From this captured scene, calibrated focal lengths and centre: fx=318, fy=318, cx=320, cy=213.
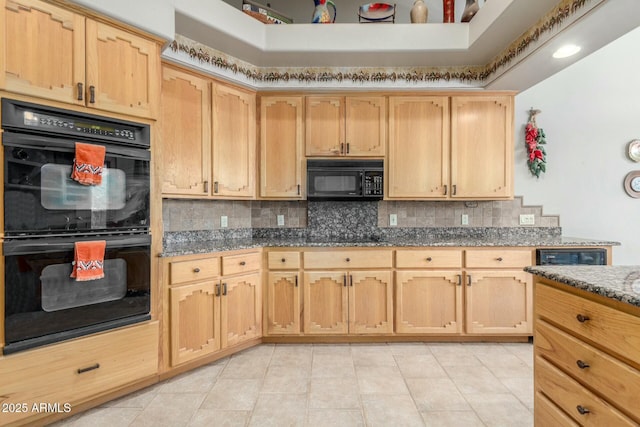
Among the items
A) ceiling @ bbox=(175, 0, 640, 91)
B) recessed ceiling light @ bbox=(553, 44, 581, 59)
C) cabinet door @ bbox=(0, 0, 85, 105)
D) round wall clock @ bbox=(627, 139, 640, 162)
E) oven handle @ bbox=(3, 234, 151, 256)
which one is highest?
ceiling @ bbox=(175, 0, 640, 91)

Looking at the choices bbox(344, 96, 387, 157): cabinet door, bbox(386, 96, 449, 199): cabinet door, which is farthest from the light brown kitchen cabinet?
bbox(344, 96, 387, 157): cabinet door

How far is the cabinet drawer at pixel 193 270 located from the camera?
2197 mm

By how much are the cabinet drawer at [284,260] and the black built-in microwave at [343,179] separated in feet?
1.97

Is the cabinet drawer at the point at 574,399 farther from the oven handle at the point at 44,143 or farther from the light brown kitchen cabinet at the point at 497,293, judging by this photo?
the oven handle at the point at 44,143

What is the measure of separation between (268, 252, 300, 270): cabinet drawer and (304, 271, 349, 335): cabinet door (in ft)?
0.45

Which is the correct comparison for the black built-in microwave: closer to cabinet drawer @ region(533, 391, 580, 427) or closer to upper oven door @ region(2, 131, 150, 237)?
upper oven door @ region(2, 131, 150, 237)

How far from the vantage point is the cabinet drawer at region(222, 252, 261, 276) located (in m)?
2.49

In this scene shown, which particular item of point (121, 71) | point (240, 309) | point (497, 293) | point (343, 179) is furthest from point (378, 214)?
point (121, 71)

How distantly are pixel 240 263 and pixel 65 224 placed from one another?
1183 millimetres

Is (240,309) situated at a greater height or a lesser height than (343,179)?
lesser

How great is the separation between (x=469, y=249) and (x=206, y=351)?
2290 mm

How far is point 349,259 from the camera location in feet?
9.07

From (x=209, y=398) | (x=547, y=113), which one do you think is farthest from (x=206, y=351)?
(x=547, y=113)

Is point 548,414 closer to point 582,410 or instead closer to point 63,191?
point 582,410
